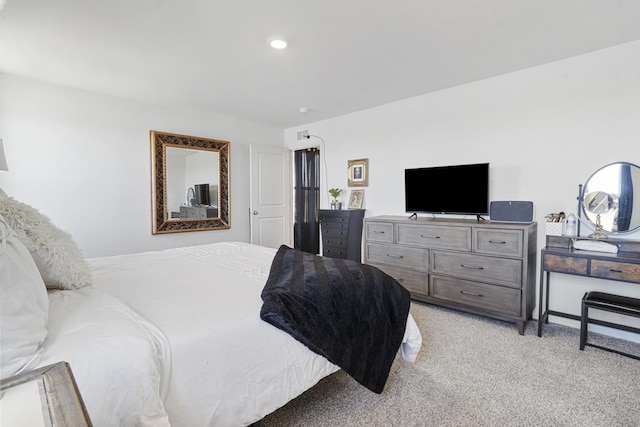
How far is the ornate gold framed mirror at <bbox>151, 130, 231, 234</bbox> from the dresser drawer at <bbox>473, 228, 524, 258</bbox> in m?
3.38

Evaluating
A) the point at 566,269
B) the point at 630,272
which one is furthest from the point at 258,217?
the point at 630,272

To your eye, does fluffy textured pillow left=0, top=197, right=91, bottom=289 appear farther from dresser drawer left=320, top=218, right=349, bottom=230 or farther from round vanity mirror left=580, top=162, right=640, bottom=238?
round vanity mirror left=580, top=162, right=640, bottom=238

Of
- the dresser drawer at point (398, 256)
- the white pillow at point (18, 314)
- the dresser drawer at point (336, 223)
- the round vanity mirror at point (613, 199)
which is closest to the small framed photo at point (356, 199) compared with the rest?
the dresser drawer at point (336, 223)

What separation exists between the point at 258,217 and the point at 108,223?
1.98 m

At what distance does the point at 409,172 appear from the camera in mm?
3645

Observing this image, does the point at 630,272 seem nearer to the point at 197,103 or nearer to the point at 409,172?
the point at 409,172

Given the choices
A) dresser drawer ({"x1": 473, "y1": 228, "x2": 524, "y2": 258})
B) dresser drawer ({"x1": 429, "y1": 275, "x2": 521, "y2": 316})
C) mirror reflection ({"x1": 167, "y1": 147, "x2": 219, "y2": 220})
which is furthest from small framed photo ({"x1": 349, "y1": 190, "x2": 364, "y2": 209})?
mirror reflection ({"x1": 167, "y1": 147, "x2": 219, "y2": 220})

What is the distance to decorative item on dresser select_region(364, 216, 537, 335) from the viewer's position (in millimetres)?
2688

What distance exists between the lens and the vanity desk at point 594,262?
87.1 inches

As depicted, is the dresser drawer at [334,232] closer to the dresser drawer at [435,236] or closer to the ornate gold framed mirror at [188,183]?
the dresser drawer at [435,236]

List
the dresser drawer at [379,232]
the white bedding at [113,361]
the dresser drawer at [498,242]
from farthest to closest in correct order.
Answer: the dresser drawer at [379,232]
the dresser drawer at [498,242]
the white bedding at [113,361]

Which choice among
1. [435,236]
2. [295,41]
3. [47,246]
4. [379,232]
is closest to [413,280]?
[435,236]

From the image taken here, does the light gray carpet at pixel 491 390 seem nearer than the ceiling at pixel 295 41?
Yes

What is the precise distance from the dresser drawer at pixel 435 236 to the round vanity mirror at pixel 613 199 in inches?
39.0
